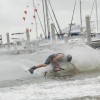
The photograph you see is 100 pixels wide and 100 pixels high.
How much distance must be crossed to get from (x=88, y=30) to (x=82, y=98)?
22.3 metres

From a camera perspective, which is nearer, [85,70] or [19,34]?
[85,70]

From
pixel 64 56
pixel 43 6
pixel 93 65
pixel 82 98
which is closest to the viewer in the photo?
pixel 82 98

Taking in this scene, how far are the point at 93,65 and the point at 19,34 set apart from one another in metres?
38.1

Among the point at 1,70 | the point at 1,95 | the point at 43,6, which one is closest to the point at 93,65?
the point at 1,70

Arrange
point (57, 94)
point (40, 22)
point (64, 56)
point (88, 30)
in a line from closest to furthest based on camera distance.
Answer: point (57, 94), point (64, 56), point (88, 30), point (40, 22)

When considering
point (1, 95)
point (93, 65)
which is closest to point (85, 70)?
point (93, 65)

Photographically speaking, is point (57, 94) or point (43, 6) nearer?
point (57, 94)

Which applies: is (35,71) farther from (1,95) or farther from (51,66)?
(1,95)

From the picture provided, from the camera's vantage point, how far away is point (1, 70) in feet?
77.0

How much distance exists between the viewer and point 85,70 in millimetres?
20703

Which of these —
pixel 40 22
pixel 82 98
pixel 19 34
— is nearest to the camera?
pixel 82 98

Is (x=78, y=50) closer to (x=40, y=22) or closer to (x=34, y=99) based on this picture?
(x=34, y=99)

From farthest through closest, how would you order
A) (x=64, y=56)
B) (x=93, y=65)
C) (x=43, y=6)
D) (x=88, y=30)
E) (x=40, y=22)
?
(x=40, y=22) < (x=43, y=6) < (x=88, y=30) < (x=93, y=65) < (x=64, y=56)

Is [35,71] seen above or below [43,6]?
below
